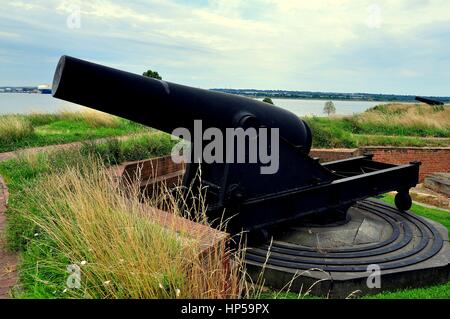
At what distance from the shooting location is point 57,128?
1432cm

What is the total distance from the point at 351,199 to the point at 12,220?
4.00m

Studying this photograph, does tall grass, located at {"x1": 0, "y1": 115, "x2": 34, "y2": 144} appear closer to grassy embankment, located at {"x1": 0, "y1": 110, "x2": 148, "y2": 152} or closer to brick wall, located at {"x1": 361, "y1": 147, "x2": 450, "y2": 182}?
grassy embankment, located at {"x1": 0, "y1": 110, "x2": 148, "y2": 152}

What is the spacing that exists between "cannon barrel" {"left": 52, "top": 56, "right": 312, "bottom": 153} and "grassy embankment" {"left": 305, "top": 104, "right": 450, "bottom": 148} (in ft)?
26.5

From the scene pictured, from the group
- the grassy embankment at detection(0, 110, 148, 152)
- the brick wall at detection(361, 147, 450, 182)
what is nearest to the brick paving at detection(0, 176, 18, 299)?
the grassy embankment at detection(0, 110, 148, 152)

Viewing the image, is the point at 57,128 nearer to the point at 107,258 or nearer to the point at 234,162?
the point at 234,162

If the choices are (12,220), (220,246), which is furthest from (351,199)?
(12,220)

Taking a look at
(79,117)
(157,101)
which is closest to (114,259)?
(157,101)

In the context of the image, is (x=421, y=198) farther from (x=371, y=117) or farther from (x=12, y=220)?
(x=371, y=117)

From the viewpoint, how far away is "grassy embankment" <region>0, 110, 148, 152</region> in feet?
35.7

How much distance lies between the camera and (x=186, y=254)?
2.60 meters

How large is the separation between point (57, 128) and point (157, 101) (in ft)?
39.6

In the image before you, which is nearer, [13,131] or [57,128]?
[13,131]

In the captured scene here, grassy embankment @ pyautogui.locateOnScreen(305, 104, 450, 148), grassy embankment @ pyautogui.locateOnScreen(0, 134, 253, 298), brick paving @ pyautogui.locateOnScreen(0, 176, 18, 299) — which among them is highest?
grassy embankment @ pyautogui.locateOnScreen(305, 104, 450, 148)

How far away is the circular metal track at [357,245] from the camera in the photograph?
422 centimetres
